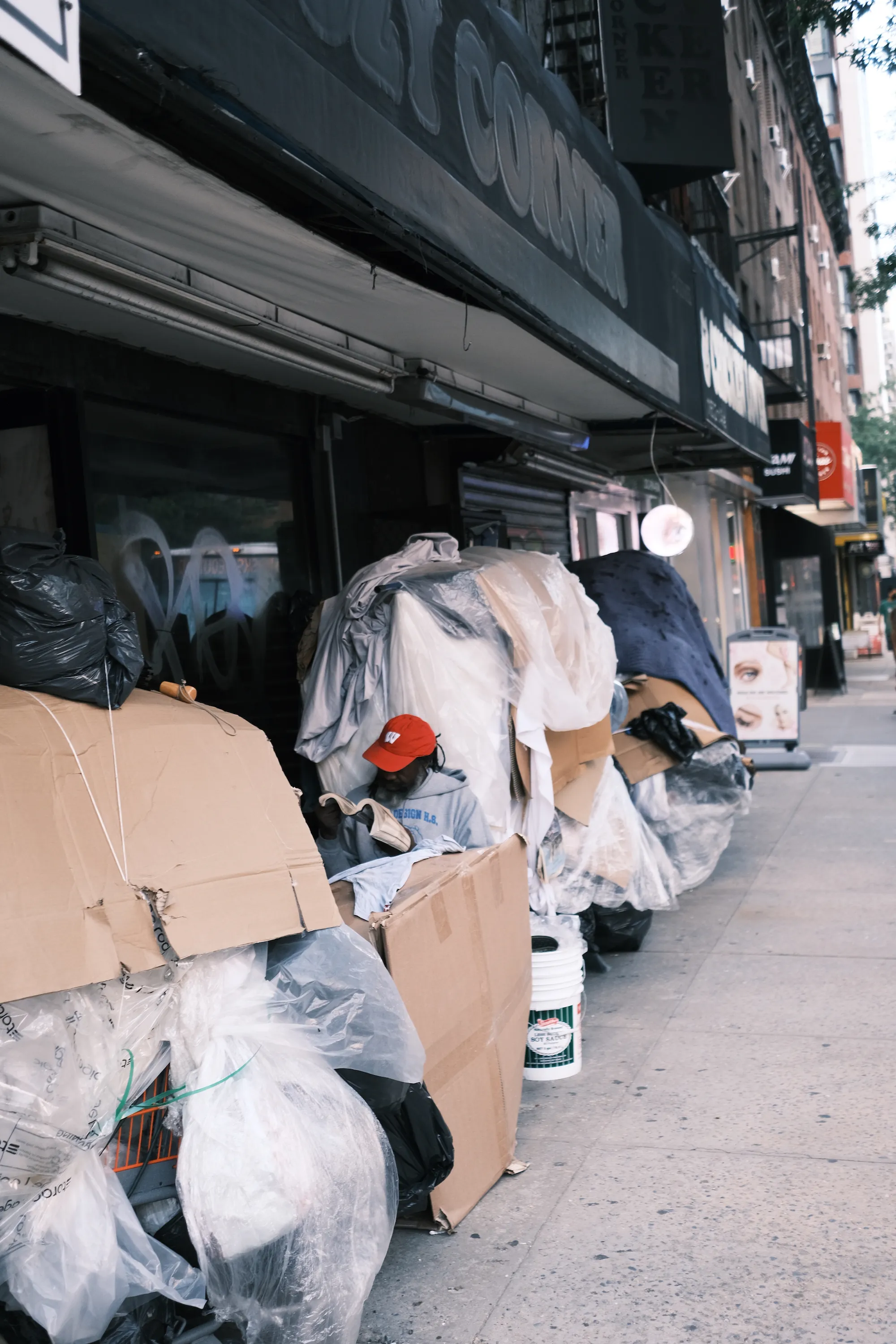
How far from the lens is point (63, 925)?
258 centimetres

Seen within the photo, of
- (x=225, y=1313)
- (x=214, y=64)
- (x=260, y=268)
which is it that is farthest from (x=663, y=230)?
(x=225, y=1313)

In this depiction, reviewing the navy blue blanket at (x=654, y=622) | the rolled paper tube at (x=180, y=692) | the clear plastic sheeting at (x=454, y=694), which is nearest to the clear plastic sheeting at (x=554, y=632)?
the clear plastic sheeting at (x=454, y=694)

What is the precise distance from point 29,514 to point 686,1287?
365 centimetres

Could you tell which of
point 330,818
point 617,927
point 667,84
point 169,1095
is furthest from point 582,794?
point 667,84

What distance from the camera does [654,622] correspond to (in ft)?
24.0

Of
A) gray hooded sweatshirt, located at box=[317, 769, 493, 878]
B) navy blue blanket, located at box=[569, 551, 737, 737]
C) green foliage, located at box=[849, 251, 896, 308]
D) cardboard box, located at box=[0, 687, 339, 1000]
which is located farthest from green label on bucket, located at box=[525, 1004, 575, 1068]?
green foliage, located at box=[849, 251, 896, 308]

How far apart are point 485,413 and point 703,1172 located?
4.00 meters

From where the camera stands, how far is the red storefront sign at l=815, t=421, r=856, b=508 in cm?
2162

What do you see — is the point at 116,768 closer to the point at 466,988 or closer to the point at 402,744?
the point at 466,988

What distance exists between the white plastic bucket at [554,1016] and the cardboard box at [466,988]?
0.26m

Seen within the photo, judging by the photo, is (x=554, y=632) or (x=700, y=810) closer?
(x=554, y=632)

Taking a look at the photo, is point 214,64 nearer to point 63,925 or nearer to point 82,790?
point 82,790

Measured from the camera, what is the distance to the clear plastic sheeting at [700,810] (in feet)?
23.1

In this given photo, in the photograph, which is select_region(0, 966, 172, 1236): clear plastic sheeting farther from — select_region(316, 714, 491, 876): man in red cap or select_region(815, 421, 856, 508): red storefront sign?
select_region(815, 421, 856, 508): red storefront sign
